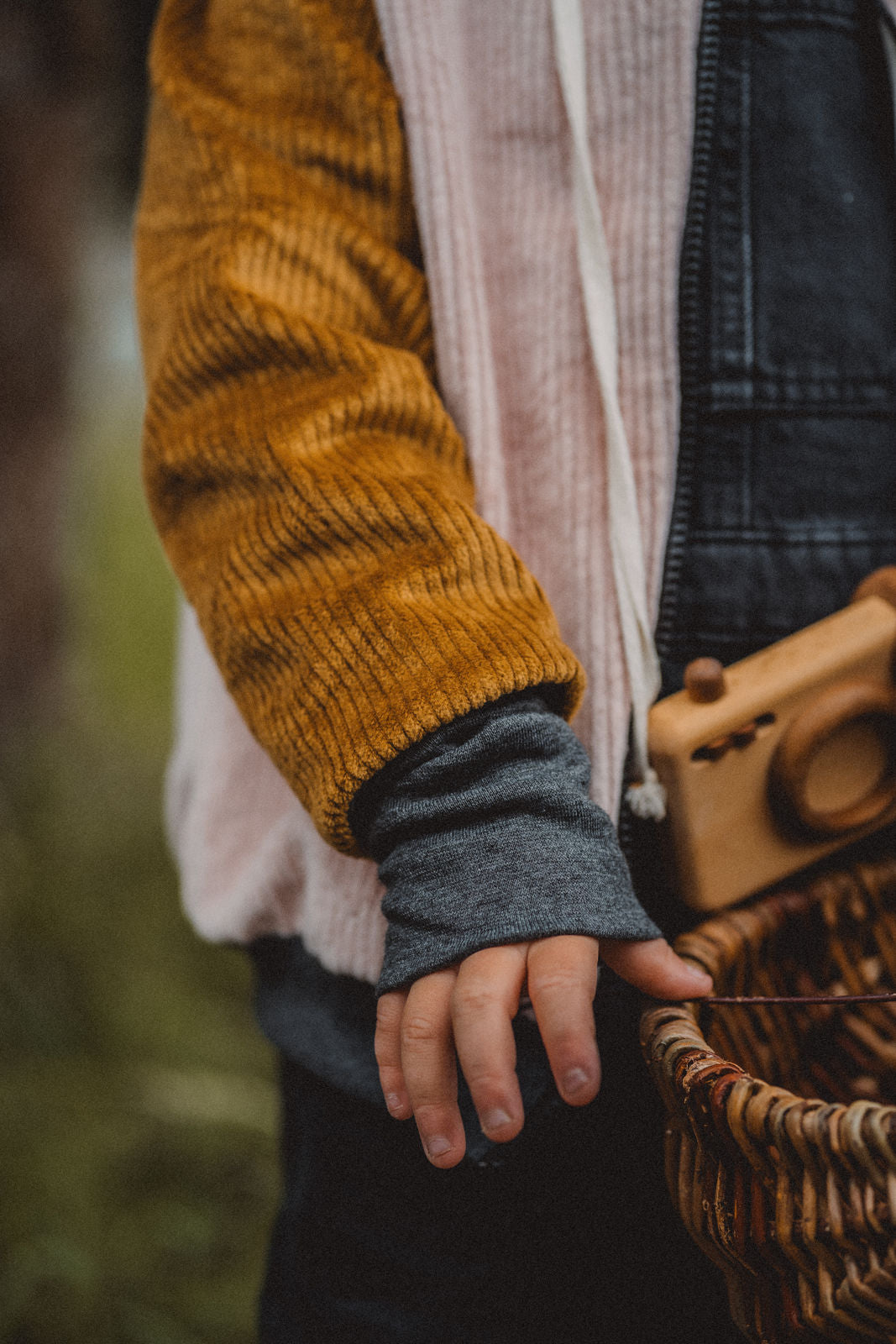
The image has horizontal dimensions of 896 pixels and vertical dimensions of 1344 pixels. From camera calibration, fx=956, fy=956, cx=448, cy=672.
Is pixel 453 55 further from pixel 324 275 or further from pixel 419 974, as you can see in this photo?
pixel 419 974

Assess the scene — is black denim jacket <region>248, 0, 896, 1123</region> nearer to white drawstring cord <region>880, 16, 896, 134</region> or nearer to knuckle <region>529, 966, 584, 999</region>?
white drawstring cord <region>880, 16, 896, 134</region>

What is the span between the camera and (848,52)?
0.58 m

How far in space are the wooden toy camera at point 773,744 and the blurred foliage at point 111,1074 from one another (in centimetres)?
113

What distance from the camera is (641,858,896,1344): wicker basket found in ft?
1.16

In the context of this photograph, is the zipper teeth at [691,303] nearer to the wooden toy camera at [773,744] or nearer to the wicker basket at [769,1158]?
the wooden toy camera at [773,744]

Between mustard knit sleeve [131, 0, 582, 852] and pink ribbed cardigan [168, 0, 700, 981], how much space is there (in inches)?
1.2

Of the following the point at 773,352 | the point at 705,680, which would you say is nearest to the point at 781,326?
the point at 773,352

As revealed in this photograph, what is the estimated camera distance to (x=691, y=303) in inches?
21.9

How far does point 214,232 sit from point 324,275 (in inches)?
2.9

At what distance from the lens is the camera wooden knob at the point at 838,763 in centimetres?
55

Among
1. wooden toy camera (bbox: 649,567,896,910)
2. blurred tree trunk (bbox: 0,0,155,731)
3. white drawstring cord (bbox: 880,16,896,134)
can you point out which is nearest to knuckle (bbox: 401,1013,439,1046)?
wooden toy camera (bbox: 649,567,896,910)

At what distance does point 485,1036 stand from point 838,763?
320 mm

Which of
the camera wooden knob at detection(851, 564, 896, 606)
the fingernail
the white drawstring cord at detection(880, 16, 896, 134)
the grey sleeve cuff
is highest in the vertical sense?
the white drawstring cord at detection(880, 16, 896, 134)

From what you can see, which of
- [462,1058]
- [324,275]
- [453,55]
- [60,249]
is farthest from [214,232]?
[60,249]
